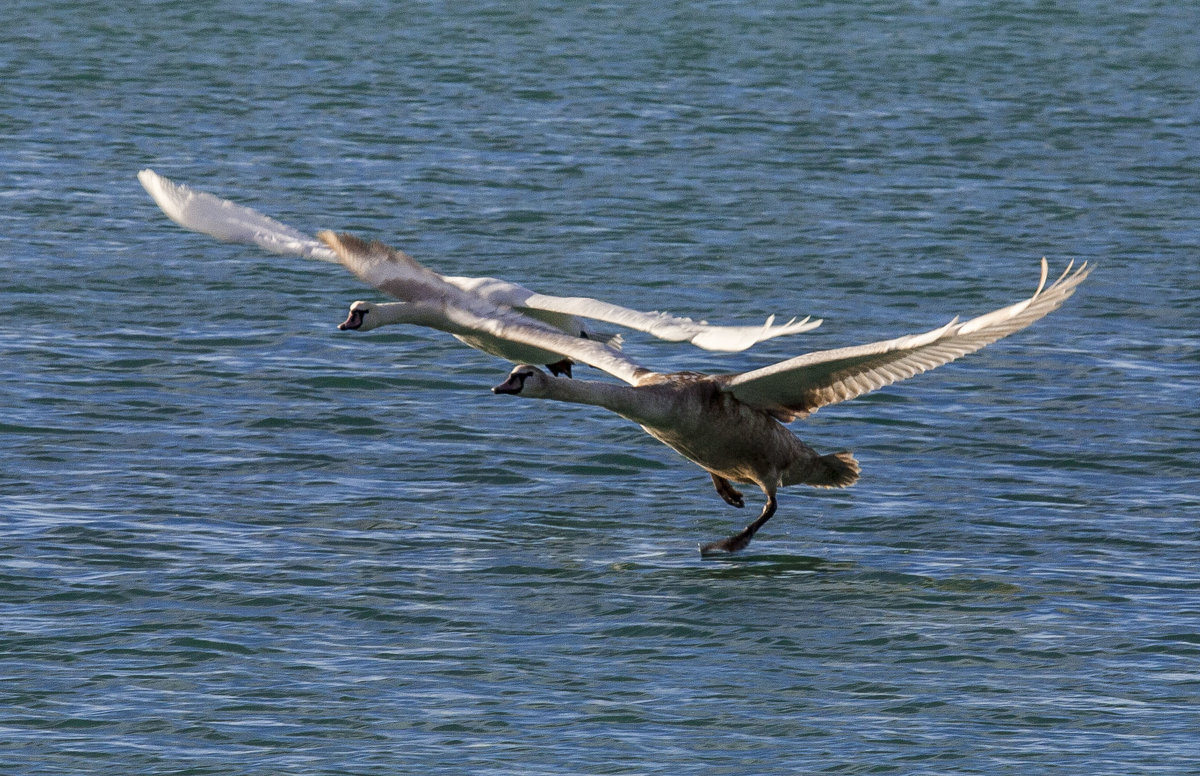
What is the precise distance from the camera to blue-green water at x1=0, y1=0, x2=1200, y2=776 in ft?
36.7

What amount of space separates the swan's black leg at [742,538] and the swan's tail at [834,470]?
A: 1.29ft

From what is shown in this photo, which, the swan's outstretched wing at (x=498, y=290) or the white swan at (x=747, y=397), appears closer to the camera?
the swan's outstretched wing at (x=498, y=290)

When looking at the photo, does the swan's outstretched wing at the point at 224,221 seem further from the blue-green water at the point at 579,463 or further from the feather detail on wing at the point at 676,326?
the feather detail on wing at the point at 676,326

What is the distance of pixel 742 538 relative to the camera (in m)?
14.1

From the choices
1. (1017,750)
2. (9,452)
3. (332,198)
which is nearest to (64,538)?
(9,452)

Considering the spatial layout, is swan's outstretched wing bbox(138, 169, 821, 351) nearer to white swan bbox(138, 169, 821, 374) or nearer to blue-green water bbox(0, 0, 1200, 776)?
white swan bbox(138, 169, 821, 374)

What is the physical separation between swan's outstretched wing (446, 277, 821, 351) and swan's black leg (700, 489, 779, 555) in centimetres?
125

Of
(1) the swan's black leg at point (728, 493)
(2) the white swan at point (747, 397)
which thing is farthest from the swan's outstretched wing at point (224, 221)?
(1) the swan's black leg at point (728, 493)

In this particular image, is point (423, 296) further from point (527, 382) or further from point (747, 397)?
point (747, 397)

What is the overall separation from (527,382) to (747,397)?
150 cm

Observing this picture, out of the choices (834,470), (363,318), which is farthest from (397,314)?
(834,470)

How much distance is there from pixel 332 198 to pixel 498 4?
840 inches

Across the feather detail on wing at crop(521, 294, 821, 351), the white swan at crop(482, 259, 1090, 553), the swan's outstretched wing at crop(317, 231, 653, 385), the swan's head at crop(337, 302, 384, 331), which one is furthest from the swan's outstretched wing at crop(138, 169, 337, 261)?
the white swan at crop(482, 259, 1090, 553)

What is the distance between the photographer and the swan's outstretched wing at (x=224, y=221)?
599 inches
